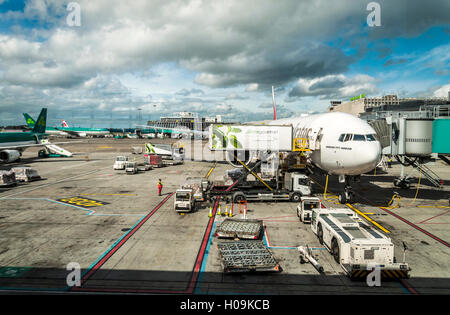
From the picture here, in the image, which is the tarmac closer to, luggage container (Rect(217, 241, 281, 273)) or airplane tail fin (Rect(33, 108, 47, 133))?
luggage container (Rect(217, 241, 281, 273))

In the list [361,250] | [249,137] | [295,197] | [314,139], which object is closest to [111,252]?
[361,250]

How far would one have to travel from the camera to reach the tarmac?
12016 millimetres

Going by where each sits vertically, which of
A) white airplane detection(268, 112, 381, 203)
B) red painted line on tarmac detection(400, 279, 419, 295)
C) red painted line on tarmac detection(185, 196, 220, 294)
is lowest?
red painted line on tarmac detection(400, 279, 419, 295)

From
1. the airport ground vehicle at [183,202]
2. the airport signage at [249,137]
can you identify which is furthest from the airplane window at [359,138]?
the airport ground vehicle at [183,202]

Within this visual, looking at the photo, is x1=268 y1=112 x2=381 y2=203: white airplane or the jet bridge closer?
x1=268 y1=112 x2=381 y2=203: white airplane

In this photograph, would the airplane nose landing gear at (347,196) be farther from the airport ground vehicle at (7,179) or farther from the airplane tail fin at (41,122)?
the airplane tail fin at (41,122)

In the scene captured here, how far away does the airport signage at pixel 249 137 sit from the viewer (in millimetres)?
25781

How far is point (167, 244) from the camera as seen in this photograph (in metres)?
16.3

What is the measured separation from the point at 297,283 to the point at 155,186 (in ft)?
79.6

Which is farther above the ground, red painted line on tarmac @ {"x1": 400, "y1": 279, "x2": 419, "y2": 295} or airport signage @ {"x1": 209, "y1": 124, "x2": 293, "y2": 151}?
airport signage @ {"x1": 209, "y1": 124, "x2": 293, "y2": 151}

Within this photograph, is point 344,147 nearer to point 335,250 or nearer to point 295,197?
point 295,197

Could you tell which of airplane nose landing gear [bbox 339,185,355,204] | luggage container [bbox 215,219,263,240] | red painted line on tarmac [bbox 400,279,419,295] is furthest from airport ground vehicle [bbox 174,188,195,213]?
red painted line on tarmac [bbox 400,279,419,295]

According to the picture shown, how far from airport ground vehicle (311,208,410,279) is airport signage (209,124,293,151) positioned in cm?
1214

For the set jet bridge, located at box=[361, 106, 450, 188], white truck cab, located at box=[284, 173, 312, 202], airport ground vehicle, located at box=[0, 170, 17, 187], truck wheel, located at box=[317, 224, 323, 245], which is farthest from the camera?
airport ground vehicle, located at box=[0, 170, 17, 187]
